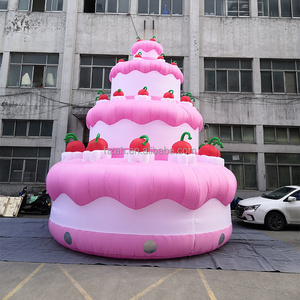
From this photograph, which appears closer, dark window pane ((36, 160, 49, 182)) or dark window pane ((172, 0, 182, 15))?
dark window pane ((36, 160, 49, 182))

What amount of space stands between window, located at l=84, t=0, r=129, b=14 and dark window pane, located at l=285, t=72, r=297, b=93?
11.2 metres

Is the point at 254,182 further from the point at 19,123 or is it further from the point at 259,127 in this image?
the point at 19,123

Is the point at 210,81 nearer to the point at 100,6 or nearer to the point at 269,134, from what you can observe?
the point at 269,134

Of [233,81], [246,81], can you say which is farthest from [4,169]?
[246,81]

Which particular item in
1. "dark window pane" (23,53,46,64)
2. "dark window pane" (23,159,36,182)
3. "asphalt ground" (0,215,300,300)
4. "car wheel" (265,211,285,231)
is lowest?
"asphalt ground" (0,215,300,300)

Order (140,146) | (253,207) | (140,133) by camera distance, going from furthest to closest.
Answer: (253,207) → (140,133) → (140,146)

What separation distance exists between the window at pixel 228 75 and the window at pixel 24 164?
434 inches

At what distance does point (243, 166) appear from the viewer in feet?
44.3

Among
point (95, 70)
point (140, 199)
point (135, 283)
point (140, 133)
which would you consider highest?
point (95, 70)

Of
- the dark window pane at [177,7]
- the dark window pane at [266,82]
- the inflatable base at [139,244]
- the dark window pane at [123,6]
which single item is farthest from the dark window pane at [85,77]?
the inflatable base at [139,244]

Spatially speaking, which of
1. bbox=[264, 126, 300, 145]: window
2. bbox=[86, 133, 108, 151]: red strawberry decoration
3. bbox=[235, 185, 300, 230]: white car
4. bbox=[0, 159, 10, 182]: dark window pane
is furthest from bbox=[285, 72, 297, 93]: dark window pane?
bbox=[0, 159, 10, 182]: dark window pane

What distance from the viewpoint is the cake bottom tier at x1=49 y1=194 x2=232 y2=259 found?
4.66 meters

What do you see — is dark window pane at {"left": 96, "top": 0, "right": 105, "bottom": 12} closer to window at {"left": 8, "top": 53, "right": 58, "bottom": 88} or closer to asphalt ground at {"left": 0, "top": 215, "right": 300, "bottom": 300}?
window at {"left": 8, "top": 53, "right": 58, "bottom": 88}

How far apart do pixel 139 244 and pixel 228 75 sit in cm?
1297
